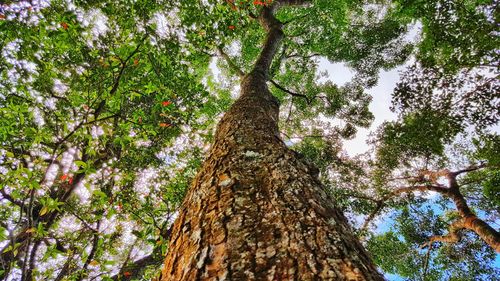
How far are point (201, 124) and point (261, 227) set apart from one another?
6.04 meters

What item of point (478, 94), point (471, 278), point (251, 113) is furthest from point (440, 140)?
point (471, 278)

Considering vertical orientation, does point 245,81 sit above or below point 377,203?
below

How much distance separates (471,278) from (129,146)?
538 inches

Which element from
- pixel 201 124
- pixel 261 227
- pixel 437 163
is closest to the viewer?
pixel 261 227

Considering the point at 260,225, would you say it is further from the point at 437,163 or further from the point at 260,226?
the point at 437,163

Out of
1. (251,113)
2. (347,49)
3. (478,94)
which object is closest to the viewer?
(251,113)

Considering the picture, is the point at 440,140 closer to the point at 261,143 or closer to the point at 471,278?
the point at 261,143

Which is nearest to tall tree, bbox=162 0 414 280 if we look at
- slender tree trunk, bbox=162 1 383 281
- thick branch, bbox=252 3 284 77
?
slender tree trunk, bbox=162 1 383 281

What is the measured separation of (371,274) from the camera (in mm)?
1269

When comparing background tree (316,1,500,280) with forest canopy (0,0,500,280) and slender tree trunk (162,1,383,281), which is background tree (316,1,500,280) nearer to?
forest canopy (0,0,500,280)

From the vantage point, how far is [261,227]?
1.55m

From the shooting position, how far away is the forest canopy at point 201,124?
392cm

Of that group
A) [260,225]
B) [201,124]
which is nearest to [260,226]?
[260,225]

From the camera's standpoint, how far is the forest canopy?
3.92m
